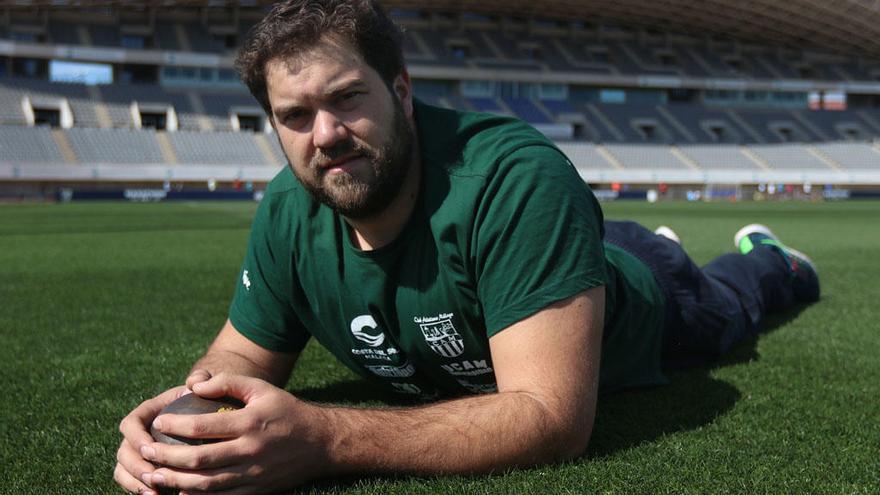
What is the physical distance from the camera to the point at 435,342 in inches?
87.6

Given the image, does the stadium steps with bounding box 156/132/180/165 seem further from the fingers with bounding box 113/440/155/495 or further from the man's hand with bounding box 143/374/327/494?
the man's hand with bounding box 143/374/327/494

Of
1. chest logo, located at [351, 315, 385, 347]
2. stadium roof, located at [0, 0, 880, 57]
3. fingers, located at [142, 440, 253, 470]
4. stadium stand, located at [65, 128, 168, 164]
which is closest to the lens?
fingers, located at [142, 440, 253, 470]

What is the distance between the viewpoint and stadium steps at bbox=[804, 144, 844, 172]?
44.6 metres

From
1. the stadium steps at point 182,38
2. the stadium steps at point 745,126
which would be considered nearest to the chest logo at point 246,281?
the stadium steps at point 182,38

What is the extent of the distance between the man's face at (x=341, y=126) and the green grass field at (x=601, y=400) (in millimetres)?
749

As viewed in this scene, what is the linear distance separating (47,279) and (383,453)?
6.42 m

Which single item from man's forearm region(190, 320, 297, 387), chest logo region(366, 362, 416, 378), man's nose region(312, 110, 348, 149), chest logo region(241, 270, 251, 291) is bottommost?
man's forearm region(190, 320, 297, 387)

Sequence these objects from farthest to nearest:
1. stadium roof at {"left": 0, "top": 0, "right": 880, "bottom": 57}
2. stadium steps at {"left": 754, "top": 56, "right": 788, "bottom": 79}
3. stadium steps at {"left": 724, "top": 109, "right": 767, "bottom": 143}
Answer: stadium steps at {"left": 754, "top": 56, "right": 788, "bottom": 79}, stadium steps at {"left": 724, "top": 109, "right": 767, "bottom": 143}, stadium roof at {"left": 0, "top": 0, "right": 880, "bottom": 57}

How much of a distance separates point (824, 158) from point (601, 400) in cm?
4823

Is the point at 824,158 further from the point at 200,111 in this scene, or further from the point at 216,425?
the point at 216,425

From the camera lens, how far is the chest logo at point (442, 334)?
7.10 feet

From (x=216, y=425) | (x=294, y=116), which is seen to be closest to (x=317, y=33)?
(x=294, y=116)

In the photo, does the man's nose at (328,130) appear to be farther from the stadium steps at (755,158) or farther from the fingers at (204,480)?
the stadium steps at (755,158)

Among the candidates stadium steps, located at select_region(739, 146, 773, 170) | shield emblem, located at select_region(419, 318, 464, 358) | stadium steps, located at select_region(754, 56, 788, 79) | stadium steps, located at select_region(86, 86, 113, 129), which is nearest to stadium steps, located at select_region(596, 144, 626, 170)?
stadium steps, located at select_region(739, 146, 773, 170)
